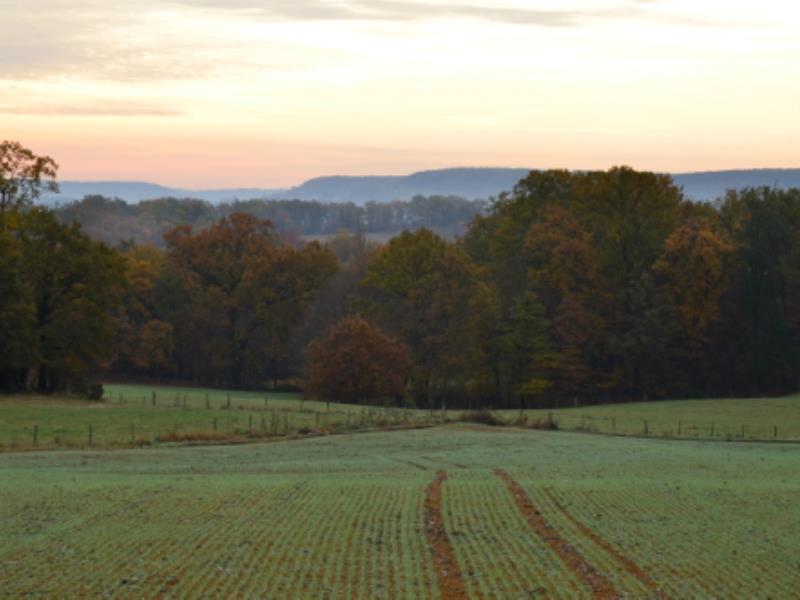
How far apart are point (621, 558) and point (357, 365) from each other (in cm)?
5841

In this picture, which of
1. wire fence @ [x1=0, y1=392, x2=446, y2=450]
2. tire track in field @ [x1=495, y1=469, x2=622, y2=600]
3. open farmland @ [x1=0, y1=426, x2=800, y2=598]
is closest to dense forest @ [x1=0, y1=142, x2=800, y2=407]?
wire fence @ [x1=0, y1=392, x2=446, y2=450]

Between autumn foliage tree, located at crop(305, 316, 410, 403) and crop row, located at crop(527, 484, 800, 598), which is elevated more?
autumn foliage tree, located at crop(305, 316, 410, 403)

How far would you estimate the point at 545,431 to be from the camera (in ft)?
186

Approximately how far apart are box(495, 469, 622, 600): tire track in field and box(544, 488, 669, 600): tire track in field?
628 mm

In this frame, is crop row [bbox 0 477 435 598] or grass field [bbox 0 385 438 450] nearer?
crop row [bbox 0 477 435 598]

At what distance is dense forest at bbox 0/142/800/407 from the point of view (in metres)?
83.6

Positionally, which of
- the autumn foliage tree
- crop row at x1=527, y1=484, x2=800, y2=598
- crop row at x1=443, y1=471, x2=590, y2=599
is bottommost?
crop row at x1=443, y1=471, x2=590, y2=599

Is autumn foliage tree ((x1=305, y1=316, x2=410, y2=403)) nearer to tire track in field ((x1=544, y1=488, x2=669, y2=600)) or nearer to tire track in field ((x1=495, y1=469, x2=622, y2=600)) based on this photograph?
tire track in field ((x1=495, y1=469, x2=622, y2=600))

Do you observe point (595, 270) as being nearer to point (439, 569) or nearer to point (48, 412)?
point (48, 412)

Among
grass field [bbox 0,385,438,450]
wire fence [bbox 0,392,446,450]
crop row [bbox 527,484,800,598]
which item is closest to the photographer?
crop row [bbox 527,484,800,598]

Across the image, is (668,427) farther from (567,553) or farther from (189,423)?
(567,553)

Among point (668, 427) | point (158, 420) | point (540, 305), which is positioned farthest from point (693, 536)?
point (540, 305)

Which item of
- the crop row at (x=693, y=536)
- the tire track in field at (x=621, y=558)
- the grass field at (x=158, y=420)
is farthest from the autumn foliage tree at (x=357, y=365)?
the tire track in field at (x=621, y=558)

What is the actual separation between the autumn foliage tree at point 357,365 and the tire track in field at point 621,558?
52.7 m
